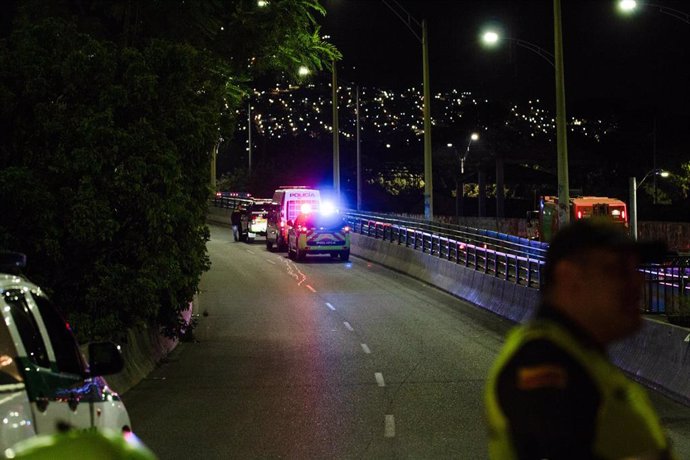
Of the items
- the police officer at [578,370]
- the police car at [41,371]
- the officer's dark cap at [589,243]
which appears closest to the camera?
the police officer at [578,370]

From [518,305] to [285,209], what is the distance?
71.8 ft

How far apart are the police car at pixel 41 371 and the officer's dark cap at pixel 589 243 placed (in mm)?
2614

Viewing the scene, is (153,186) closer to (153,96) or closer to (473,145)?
(153,96)

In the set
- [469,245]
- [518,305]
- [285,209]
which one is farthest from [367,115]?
[518,305]

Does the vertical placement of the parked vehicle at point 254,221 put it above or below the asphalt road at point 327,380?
above

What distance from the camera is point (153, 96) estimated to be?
16734 millimetres

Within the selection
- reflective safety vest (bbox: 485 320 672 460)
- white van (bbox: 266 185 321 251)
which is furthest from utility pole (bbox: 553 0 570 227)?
reflective safety vest (bbox: 485 320 672 460)

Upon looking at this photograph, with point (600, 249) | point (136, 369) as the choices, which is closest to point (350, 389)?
point (136, 369)

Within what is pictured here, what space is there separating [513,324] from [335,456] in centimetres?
1457

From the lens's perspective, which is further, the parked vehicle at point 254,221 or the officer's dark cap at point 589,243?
the parked vehicle at point 254,221

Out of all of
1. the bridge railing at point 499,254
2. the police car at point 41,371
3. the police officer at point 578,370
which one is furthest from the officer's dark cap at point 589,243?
the bridge railing at point 499,254

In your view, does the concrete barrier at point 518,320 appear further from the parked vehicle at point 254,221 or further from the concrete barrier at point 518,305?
the parked vehicle at point 254,221

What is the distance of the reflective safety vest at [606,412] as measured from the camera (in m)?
2.78

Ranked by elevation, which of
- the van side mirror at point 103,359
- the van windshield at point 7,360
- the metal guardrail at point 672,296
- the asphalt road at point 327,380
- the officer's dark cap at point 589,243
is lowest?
the asphalt road at point 327,380
